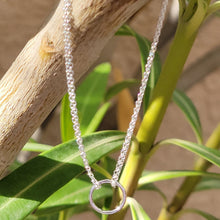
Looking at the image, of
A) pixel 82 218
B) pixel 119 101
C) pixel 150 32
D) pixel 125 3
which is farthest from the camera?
pixel 82 218

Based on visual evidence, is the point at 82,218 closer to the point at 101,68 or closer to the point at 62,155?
the point at 101,68

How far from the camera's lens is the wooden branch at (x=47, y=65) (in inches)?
15.0

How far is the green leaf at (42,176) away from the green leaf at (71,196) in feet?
0.32

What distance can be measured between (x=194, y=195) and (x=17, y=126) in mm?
906

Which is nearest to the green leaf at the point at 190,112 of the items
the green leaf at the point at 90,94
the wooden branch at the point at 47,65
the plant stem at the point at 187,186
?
the plant stem at the point at 187,186

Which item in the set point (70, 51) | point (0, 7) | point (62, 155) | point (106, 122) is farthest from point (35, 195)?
point (0, 7)

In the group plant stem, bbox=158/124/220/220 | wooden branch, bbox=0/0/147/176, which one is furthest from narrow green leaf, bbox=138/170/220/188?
wooden branch, bbox=0/0/147/176

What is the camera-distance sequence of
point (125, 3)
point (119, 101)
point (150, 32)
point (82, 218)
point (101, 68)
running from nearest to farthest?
point (125, 3) < point (101, 68) < point (119, 101) < point (150, 32) < point (82, 218)

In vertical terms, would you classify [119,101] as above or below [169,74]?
below

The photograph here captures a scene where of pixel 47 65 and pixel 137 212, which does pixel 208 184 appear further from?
pixel 47 65

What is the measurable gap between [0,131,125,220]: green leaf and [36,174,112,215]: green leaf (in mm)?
98

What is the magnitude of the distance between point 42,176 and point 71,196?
12cm

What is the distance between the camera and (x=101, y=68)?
2.35 feet

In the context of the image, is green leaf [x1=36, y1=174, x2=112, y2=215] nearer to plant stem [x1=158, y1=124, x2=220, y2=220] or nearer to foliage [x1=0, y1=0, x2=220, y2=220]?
foliage [x1=0, y1=0, x2=220, y2=220]
